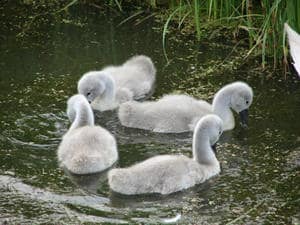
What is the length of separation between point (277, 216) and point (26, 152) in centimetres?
183

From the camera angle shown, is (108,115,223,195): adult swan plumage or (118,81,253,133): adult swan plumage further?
(118,81,253,133): adult swan plumage

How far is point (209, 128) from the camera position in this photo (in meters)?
6.18

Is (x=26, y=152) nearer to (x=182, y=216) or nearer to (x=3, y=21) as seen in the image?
(x=182, y=216)

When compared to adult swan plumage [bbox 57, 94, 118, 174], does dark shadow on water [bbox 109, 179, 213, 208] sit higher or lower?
lower

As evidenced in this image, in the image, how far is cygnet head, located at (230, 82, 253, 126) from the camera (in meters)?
6.88

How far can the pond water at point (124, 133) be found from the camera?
→ 5.63m

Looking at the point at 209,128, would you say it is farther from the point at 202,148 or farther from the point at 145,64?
the point at 145,64

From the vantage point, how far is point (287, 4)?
731 cm

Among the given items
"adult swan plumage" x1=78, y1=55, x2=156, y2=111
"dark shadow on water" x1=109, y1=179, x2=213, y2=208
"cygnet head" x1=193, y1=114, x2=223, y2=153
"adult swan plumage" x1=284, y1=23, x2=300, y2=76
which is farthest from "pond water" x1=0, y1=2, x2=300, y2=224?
"adult swan plumage" x1=284, y1=23, x2=300, y2=76

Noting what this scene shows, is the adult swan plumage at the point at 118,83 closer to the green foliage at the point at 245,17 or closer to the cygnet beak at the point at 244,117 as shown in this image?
the green foliage at the point at 245,17

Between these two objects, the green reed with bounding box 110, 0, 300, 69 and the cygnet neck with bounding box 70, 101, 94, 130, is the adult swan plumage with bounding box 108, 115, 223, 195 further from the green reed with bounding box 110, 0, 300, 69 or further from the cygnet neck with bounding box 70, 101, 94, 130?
the green reed with bounding box 110, 0, 300, 69

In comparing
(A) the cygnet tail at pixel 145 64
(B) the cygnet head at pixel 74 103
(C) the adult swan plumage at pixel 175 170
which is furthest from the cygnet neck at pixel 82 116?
(A) the cygnet tail at pixel 145 64

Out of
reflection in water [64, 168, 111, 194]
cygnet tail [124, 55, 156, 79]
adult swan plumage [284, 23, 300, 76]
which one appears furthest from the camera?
cygnet tail [124, 55, 156, 79]

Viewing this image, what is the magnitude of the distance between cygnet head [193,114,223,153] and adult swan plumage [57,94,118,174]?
58 cm
